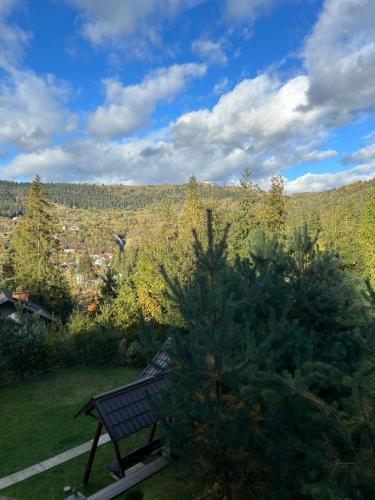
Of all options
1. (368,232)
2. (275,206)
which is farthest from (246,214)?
(368,232)

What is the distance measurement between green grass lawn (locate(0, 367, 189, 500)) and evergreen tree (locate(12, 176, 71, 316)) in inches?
550

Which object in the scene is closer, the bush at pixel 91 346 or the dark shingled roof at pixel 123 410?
the dark shingled roof at pixel 123 410

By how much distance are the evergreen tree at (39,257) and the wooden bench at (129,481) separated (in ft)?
88.7

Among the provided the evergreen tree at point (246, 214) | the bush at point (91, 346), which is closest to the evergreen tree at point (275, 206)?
the evergreen tree at point (246, 214)

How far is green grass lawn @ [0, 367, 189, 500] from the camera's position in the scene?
9297 mm

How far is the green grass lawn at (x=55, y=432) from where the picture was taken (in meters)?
9.30

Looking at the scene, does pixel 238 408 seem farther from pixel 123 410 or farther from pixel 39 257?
pixel 39 257

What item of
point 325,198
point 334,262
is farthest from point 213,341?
point 325,198

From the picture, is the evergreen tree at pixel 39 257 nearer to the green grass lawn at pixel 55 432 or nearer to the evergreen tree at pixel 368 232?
the green grass lawn at pixel 55 432

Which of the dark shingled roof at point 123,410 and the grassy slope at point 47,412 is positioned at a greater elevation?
the dark shingled roof at point 123,410

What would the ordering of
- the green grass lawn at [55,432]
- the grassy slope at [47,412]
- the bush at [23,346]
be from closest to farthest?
the green grass lawn at [55,432] → the grassy slope at [47,412] → the bush at [23,346]

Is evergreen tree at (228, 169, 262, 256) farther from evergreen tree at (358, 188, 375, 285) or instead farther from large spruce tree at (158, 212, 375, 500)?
large spruce tree at (158, 212, 375, 500)

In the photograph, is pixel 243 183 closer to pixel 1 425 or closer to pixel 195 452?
pixel 1 425

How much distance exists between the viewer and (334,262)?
9.31 metres
